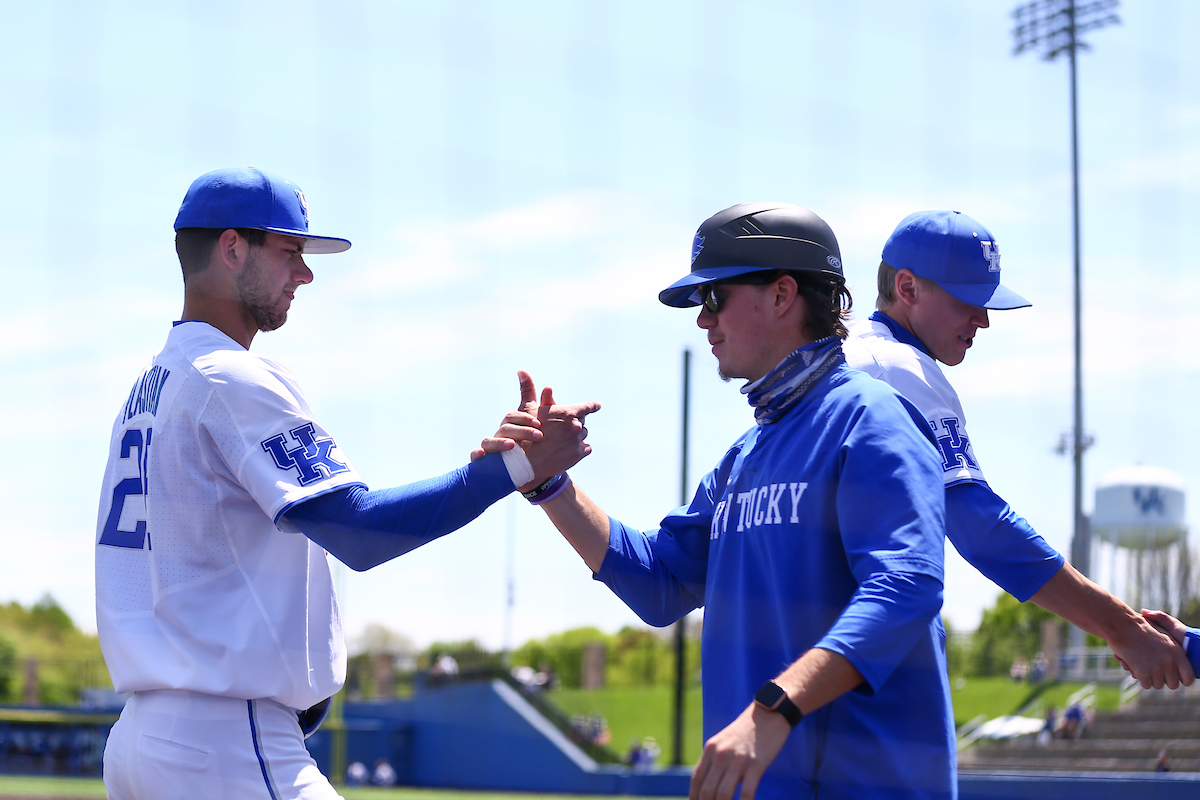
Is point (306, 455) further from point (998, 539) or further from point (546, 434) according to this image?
point (998, 539)

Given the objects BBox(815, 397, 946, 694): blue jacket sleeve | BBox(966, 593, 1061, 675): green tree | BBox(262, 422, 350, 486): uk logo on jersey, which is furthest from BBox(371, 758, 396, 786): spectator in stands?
BBox(815, 397, 946, 694): blue jacket sleeve

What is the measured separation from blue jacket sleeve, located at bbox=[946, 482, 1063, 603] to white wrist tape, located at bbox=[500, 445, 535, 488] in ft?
3.30

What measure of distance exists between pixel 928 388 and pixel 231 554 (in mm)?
1673

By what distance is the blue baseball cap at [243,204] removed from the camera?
8.88ft

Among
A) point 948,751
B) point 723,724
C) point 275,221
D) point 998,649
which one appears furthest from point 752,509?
point 998,649

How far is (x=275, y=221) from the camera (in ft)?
8.98

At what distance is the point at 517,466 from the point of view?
2.65 meters

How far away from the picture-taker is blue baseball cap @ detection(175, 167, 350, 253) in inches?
107

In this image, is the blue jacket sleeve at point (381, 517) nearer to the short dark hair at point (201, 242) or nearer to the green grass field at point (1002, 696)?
the short dark hair at point (201, 242)

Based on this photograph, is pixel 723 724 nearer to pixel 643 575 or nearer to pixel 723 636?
pixel 723 636

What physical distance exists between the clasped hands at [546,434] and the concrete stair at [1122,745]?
18.6m

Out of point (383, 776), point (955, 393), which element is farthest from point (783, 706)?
point (383, 776)

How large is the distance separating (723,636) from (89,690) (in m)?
37.7

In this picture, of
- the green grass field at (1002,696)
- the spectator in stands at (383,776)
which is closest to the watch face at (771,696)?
the green grass field at (1002,696)
